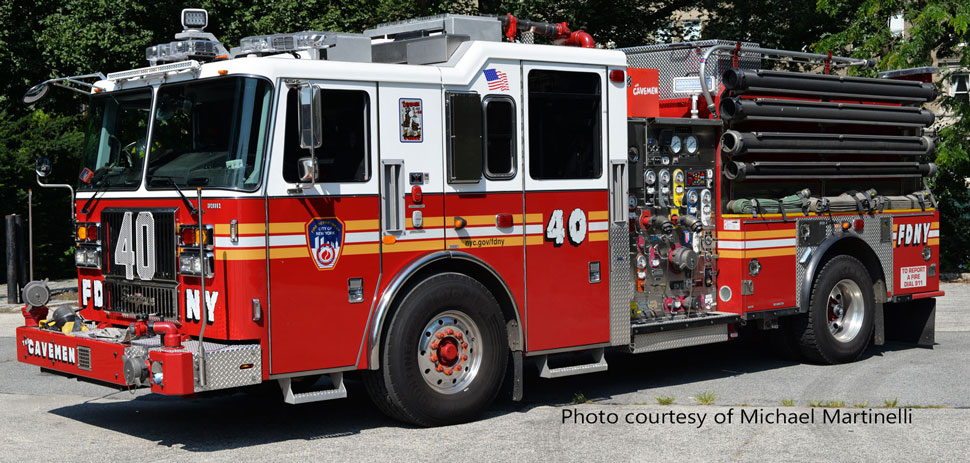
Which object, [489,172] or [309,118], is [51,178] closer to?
[489,172]

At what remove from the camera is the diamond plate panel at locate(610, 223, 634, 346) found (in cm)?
906

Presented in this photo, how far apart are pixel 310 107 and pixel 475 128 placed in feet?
4.94

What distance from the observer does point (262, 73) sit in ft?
23.7

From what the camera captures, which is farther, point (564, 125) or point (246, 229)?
point (564, 125)

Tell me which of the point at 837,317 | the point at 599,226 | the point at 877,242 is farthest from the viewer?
the point at 877,242

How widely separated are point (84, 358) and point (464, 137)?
3.07m

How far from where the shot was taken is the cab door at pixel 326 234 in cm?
723

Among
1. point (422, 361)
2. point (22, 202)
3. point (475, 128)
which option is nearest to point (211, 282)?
point (422, 361)

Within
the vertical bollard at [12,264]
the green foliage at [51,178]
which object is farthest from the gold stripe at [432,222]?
the green foliage at [51,178]

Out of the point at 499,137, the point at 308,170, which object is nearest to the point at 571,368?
the point at 499,137

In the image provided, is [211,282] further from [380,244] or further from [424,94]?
[424,94]

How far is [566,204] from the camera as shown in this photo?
8.76 metres

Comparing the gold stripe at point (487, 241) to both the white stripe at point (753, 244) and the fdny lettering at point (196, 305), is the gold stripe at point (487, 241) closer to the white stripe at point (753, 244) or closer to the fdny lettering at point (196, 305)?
the fdny lettering at point (196, 305)

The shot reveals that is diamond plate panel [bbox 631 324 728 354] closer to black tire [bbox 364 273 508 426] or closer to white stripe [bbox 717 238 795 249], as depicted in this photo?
white stripe [bbox 717 238 795 249]
